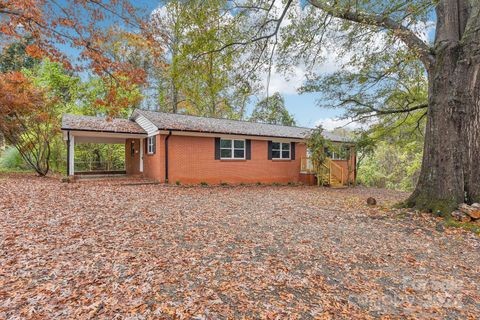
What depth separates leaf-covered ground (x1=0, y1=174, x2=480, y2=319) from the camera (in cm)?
269

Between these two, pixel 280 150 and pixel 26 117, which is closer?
pixel 26 117

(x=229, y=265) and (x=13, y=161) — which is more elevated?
(x=13, y=161)

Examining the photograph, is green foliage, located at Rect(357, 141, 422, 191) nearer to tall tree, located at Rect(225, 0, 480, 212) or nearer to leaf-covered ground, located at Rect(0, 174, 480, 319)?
tall tree, located at Rect(225, 0, 480, 212)

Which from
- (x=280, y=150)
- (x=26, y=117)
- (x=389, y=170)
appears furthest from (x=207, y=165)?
(x=389, y=170)

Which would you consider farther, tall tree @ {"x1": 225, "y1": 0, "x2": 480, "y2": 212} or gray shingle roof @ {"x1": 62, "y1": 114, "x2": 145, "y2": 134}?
gray shingle roof @ {"x1": 62, "y1": 114, "x2": 145, "y2": 134}

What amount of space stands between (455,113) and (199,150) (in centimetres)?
999

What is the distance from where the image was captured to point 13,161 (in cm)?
1627

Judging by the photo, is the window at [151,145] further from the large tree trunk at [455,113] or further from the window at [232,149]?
the large tree trunk at [455,113]

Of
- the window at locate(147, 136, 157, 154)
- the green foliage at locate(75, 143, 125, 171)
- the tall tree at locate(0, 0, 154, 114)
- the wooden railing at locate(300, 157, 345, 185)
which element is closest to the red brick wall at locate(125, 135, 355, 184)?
the window at locate(147, 136, 157, 154)

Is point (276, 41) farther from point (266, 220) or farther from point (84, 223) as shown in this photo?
point (84, 223)

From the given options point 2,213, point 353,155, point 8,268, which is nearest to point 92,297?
point 8,268

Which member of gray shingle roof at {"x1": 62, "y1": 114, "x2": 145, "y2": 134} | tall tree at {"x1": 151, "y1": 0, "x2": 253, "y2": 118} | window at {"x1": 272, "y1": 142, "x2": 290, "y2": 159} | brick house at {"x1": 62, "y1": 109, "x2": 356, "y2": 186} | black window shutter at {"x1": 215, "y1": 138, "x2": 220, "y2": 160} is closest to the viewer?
tall tree at {"x1": 151, "y1": 0, "x2": 253, "y2": 118}

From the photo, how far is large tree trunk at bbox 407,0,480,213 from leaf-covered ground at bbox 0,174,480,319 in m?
1.06

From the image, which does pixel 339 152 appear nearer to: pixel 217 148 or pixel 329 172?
pixel 329 172
